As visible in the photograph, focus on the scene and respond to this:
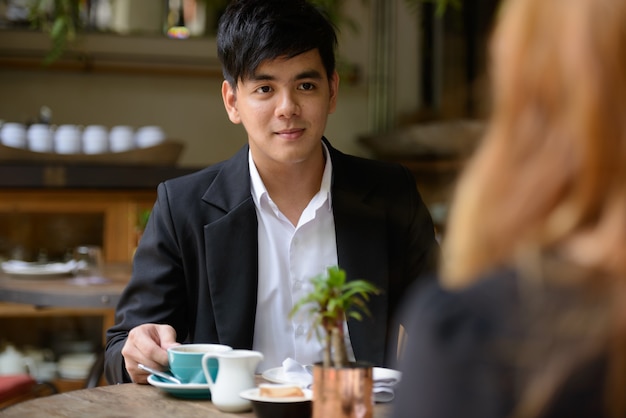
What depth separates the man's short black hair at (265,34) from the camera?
6.69ft

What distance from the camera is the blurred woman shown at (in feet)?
2.44

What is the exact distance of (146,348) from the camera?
167cm

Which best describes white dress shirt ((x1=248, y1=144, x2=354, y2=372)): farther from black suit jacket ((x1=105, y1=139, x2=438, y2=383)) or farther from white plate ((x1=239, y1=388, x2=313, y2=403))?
white plate ((x1=239, y1=388, x2=313, y2=403))

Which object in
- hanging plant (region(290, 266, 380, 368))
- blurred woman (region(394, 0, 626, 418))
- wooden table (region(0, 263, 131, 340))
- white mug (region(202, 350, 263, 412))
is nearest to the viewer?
blurred woman (region(394, 0, 626, 418))

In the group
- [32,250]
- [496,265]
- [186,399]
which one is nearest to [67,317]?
[32,250]

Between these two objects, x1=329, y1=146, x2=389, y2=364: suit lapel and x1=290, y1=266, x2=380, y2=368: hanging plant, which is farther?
x1=329, y1=146, x2=389, y2=364: suit lapel

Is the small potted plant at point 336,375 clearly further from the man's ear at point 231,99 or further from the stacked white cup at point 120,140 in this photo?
the stacked white cup at point 120,140

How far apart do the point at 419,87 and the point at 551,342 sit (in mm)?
5116

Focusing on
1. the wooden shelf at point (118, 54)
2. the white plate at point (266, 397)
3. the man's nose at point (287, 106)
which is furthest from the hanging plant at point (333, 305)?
the wooden shelf at point (118, 54)

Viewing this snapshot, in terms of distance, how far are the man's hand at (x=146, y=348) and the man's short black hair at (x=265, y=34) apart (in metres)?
0.61

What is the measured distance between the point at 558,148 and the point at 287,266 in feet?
4.22

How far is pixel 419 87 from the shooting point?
19.0 ft

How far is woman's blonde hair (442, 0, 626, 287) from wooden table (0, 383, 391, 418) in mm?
699

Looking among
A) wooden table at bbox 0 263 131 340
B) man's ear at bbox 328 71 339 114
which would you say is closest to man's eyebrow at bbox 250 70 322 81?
man's ear at bbox 328 71 339 114
